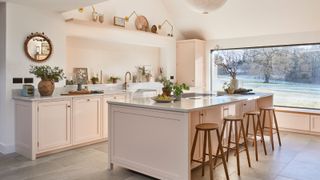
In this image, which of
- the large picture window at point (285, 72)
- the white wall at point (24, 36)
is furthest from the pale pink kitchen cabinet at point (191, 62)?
the white wall at point (24, 36)

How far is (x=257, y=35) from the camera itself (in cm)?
692

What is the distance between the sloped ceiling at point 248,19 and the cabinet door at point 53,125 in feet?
12.1

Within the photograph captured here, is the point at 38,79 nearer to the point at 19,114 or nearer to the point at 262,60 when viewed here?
the point at 19,114

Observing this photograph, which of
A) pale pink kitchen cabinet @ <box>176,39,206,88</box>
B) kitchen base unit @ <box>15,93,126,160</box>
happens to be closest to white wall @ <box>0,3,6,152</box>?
kitchen base unit @ <box>15,93,126,160</box>

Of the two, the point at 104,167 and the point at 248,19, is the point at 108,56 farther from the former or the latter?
the point at 248,19

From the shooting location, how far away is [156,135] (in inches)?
134

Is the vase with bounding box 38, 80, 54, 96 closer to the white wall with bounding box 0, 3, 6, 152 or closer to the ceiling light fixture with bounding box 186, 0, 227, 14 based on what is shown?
the white wall with bounding box 0, 3, 6, 152

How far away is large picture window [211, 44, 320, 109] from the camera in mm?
6412

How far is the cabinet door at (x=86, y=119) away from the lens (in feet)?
16.1

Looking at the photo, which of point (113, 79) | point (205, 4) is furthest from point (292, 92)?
point (205, 4)

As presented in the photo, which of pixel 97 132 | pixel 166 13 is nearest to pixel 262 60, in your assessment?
pixel 166 13

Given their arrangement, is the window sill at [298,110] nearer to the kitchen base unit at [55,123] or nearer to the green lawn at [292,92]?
the green lawn at [292,92]

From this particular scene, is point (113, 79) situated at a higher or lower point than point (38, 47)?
lower

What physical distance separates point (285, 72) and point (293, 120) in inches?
48.1
